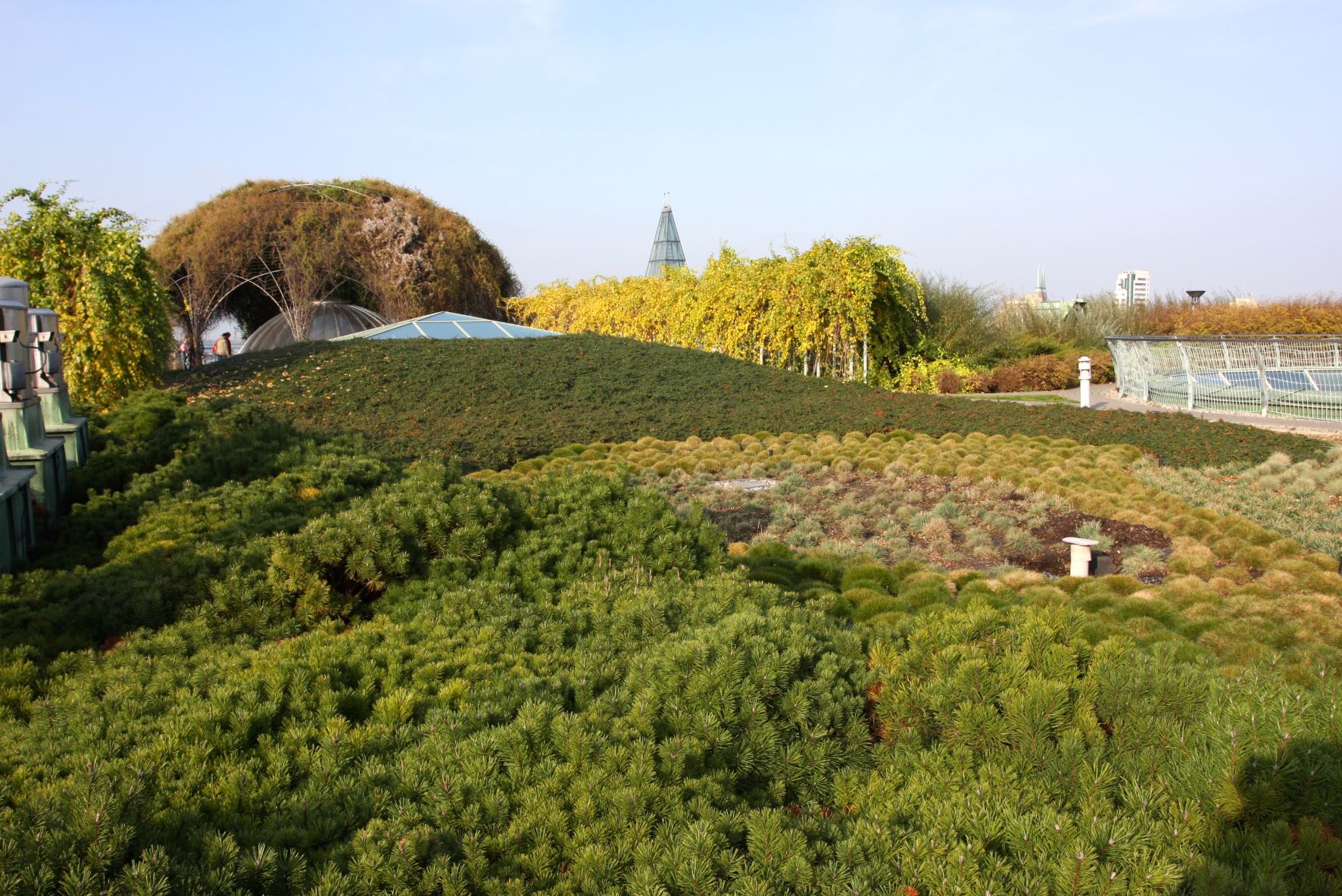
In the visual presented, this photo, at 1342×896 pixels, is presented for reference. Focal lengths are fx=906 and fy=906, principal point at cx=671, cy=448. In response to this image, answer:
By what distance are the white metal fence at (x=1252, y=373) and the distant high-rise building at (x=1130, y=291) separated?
37.1 feet

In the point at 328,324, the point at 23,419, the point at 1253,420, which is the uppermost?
the point at 328,324

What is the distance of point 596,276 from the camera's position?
26469mm

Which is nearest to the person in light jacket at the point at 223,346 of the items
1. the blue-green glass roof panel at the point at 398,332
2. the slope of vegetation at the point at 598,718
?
the blue-green glass roof panel at the point at 398,332

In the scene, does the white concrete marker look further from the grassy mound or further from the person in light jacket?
the person in light jacket


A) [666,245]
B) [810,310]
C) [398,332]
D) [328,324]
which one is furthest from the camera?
[666,245]

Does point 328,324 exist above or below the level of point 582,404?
above

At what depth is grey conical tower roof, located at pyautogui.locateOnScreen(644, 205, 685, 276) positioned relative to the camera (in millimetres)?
57000

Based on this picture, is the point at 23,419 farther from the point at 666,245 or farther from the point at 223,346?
the point at 666,245

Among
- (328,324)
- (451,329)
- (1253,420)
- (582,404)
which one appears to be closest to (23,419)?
(582,404)

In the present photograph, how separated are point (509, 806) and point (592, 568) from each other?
196 centimetres

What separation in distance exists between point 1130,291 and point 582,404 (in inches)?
787

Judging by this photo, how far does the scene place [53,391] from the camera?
618 centimetres

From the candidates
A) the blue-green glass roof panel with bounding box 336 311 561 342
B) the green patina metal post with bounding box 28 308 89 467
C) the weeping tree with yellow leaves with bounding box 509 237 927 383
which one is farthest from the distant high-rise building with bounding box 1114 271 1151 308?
the green patina metal post with bounding box 28 308 89 467

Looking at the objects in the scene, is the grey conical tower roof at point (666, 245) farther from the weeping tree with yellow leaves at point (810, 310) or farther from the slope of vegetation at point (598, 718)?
the slope of vegetation at point (598, 718)
